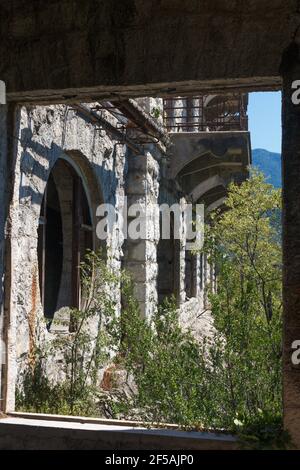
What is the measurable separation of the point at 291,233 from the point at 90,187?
3.80 meters

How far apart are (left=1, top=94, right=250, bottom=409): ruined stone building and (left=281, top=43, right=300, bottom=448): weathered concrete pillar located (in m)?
1.61

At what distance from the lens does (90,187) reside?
6.43 meters

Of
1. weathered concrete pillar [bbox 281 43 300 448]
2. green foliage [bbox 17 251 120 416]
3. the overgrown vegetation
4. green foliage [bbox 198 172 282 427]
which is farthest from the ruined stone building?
weathered concrete pillar [bbox 281 43 300 448]

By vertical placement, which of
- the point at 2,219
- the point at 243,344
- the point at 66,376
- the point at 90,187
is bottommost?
the point at 66,376

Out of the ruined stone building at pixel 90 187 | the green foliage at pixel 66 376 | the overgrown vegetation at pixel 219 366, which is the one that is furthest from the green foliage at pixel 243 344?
the ruined stone building at pixel 90 187

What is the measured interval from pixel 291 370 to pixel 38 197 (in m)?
2.82

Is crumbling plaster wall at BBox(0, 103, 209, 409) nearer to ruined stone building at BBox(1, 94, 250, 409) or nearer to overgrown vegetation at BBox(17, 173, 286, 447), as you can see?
ruined stone building at BBox(1, 94, 250, 409)

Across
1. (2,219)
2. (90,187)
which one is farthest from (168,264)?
(2,219)

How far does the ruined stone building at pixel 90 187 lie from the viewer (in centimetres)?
464

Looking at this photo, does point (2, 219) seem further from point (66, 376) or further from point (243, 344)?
point (66, 376)

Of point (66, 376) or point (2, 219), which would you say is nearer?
point (2, 219)

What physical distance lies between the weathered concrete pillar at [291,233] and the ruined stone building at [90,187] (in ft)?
5.29

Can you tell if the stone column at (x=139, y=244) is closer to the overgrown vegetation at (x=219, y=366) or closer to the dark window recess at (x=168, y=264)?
the dark window recess at (x=168, y=264)

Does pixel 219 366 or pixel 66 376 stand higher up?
pixel 219 366
